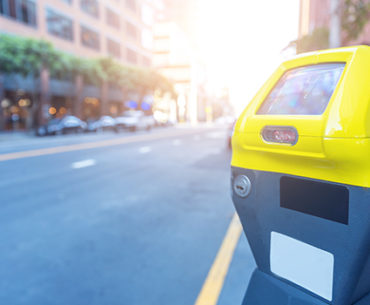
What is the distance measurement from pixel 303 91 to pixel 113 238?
9.77ft

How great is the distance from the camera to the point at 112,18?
40.9 m

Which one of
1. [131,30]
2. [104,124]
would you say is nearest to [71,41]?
[104,124]

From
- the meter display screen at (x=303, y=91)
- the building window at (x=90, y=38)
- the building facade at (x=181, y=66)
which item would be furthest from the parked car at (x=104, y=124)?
the building facade at (x=181, y=66)

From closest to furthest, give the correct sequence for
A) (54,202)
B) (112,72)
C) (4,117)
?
(54,202)
(4,117)
(112,72)

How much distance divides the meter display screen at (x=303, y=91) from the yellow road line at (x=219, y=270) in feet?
5.53

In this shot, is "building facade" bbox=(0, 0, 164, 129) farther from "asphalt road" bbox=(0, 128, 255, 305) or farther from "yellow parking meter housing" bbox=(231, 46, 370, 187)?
"yellow parking meter housing" bbox=(231, 46, 370, 187)

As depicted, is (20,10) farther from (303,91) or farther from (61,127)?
(303,91)

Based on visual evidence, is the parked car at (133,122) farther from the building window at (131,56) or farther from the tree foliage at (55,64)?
the building window at (131,56)

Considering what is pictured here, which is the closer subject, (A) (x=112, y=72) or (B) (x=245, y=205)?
(B) (x=245, y=205)

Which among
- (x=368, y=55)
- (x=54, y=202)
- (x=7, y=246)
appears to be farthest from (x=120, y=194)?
(x=368, y=55)

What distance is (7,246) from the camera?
142 inches

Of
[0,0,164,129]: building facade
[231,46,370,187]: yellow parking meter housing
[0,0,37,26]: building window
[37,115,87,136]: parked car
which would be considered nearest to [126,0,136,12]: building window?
[0,0,164,129]: building facade

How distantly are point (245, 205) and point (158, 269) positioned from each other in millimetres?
1673

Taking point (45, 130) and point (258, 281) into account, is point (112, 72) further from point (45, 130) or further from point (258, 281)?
point (258, 281)
